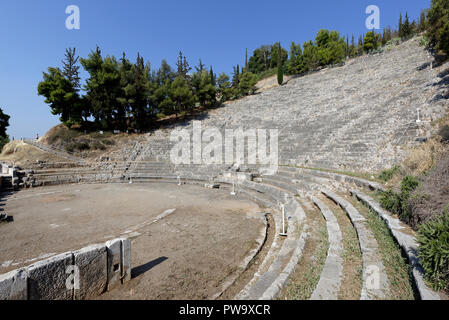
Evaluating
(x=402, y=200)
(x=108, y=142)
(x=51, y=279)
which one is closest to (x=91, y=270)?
(x=51, y=279)

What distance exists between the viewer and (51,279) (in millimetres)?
2975

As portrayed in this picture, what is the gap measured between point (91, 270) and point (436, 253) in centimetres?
519

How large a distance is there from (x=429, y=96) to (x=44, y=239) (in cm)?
1975

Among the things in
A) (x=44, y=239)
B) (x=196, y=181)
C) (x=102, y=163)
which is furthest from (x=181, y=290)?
(x=102, y=163)

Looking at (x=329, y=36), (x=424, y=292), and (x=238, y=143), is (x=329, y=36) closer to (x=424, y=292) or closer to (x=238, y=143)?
(x=238, y=143)

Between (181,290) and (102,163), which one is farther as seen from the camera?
(102,163)

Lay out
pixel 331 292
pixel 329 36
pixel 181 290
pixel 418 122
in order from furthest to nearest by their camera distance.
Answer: pixel 329 36 → pixel 418 122 → pixel 181 290 → pixel 331 292

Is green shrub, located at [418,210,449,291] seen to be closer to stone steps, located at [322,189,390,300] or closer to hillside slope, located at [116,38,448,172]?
stone steps, located at [322,189,390,300]

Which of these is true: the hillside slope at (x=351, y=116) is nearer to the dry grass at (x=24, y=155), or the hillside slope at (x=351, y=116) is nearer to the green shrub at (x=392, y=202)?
the green shrub at (x=392, y=202)

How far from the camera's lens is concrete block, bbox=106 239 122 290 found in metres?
3.64

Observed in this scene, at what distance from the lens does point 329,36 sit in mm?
46312

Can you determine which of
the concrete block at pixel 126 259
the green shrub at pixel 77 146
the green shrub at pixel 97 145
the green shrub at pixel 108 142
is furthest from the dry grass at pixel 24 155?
the concrete block at pixel 126 259

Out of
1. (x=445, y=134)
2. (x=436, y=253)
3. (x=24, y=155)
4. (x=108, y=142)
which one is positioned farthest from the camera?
(x=108, y=142)

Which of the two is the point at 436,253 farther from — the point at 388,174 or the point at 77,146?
the point at 77,146
